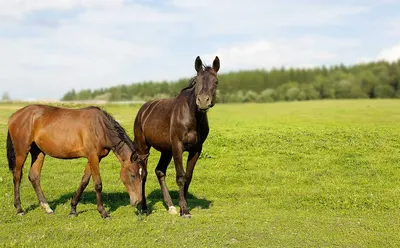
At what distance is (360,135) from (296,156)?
203 inches

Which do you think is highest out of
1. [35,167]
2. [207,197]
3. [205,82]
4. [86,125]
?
[205,82]

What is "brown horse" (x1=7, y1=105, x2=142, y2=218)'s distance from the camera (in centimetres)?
984

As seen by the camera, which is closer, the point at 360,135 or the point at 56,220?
the point at 56,220

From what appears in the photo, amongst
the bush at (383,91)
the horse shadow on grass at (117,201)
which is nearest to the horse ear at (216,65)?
the horse shadow on grass at (117,201)

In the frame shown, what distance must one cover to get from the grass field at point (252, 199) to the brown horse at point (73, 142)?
0.74m

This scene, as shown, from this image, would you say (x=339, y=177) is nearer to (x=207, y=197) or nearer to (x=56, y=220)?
(x=207, y=197)

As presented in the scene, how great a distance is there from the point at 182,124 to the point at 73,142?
8.41ft

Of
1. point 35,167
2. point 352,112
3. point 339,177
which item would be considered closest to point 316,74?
point 352,112

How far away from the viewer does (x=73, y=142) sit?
10.1 metres


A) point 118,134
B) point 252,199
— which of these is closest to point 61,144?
point 118,134

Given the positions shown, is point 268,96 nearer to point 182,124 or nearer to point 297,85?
point 297,85

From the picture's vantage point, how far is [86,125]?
10.1 meters

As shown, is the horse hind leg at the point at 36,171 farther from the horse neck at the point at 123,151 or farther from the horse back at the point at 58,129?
→ the horse neck at the point at 123,151

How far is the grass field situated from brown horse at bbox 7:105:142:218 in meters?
0.74
